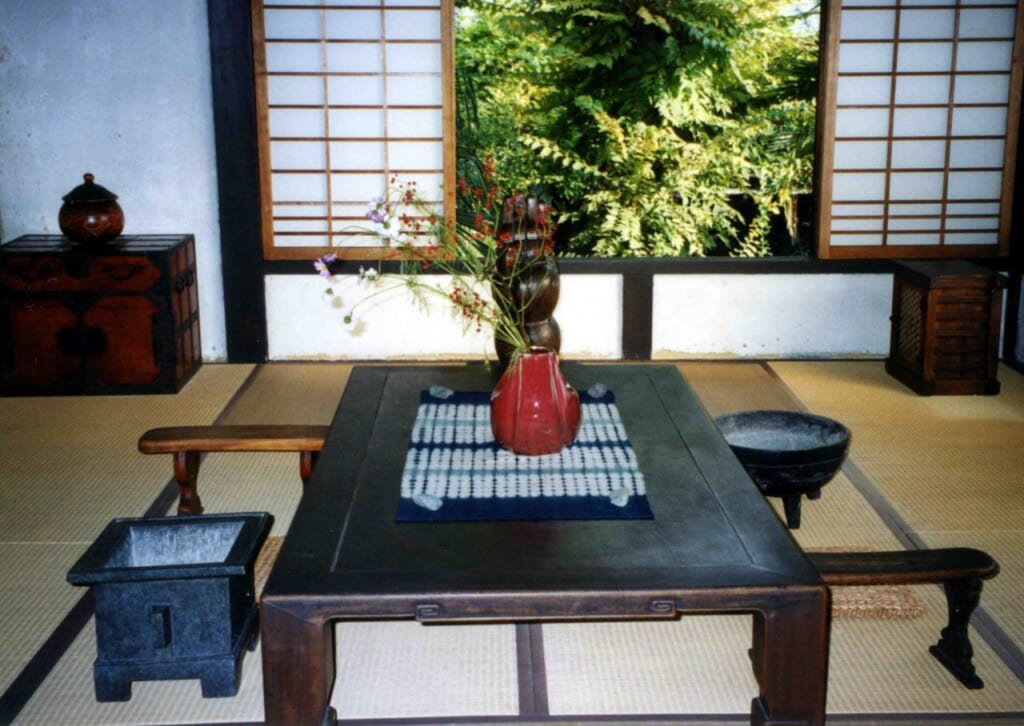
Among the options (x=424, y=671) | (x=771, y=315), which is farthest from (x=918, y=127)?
(x=424, y=671)

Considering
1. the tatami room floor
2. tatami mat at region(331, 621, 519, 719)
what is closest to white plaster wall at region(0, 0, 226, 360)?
the tatami room floor

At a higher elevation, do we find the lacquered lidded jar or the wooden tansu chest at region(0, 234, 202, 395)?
the lacquered lidded jar

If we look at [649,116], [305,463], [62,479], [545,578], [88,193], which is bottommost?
[62,479]

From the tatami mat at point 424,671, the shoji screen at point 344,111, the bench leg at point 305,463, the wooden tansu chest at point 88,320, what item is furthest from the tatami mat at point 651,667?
the shoji screen at point 344,111

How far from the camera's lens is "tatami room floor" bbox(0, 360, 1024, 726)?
2.60 meters

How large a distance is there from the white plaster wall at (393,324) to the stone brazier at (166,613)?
9.83ft

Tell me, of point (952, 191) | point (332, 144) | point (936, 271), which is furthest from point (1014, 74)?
point (332, 144)

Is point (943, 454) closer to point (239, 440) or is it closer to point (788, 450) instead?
point (788, 450)

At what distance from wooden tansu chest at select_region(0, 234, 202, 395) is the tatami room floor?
203 mm

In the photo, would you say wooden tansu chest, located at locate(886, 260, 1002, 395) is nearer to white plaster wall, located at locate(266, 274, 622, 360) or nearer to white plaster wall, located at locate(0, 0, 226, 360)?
white plaster wall, located at locate(266, 274, 622, 360)

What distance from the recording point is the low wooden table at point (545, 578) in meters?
2.02

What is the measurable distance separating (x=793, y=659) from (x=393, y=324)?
3.76m

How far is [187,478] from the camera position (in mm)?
3406

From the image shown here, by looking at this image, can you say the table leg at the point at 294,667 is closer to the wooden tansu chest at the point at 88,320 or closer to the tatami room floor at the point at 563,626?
the tatami room floor at the point at 563,626
